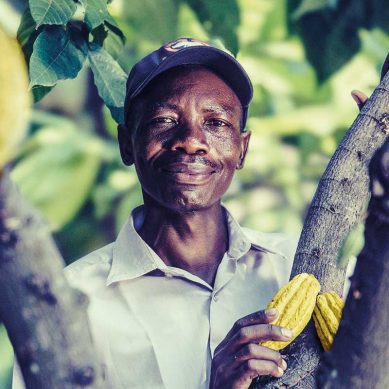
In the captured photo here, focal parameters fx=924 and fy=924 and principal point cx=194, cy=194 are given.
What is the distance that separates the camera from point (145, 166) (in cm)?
221

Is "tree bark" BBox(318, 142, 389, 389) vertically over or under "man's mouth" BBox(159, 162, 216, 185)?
under

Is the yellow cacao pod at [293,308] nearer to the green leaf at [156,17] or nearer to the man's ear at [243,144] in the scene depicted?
the man's ear at [243,144]

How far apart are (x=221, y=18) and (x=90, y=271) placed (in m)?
0.79

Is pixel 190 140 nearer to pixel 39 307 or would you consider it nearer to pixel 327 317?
pixel 327 317

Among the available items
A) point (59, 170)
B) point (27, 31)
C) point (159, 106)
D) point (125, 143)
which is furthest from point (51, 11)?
point (59, 170)

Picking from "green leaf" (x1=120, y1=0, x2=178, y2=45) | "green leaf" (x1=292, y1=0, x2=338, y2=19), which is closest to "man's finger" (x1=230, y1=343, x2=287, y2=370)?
"green leaf" (x1=292, y1=0, x2=338, y2=19)

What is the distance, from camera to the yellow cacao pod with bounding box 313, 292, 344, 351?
1.52m

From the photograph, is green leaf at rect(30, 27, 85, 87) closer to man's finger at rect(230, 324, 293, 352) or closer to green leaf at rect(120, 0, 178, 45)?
man's finger at rect(230, 324, 293, 352)

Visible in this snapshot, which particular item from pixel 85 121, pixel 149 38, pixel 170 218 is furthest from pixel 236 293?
pixel 85 121

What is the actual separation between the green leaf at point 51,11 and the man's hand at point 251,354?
687 mm

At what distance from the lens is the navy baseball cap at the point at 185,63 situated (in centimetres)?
219

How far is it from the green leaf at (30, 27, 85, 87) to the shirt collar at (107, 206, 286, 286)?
0.49m

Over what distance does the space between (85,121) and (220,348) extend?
3.50m

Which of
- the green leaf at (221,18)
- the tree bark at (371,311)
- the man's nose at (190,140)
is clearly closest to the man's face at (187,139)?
the man's nose at (190,140)
